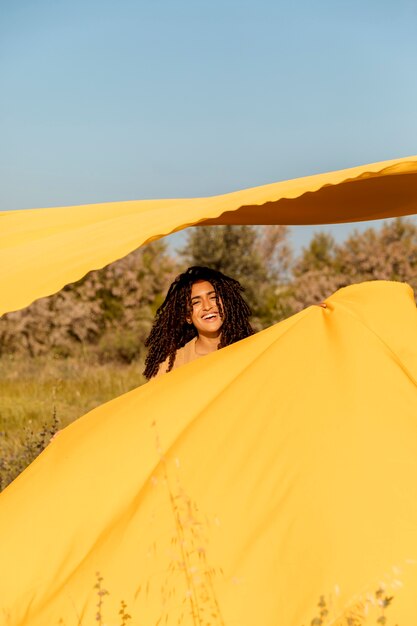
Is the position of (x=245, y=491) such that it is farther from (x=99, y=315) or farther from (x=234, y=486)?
(x=99, y=315)

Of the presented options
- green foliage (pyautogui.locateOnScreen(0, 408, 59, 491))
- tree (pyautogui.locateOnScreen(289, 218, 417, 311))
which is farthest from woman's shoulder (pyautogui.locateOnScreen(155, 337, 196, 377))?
tree (pyautogui.locateOnScreen(289, 218, 417, 311))

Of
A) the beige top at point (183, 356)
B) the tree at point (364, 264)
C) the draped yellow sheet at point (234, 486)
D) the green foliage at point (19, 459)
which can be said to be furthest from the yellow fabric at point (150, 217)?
the tree at point (364, 264)

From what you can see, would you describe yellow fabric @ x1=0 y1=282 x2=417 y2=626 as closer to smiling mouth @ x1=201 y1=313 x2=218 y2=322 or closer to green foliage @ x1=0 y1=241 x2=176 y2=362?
smiling mouth @ x1=201 y1=313 x2=218 y2=322

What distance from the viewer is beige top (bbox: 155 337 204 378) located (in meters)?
5.17

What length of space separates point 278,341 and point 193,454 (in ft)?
1.90

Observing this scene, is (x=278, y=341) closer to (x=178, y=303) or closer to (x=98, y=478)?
(x=98, y=478)

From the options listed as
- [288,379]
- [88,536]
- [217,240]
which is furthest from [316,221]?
[217,240]

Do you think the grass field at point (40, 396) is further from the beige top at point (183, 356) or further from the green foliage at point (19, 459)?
the beige top at point (183, 356)

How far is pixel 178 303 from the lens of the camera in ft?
17.0

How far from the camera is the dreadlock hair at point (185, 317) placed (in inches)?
202

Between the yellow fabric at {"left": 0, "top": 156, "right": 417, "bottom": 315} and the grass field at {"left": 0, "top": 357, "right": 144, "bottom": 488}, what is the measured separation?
2.32 m

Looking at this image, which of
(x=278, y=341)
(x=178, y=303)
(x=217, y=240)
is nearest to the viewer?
(x=278, y=341)

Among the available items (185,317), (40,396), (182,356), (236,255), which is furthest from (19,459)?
(236,255)

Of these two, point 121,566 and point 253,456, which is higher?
point 253,456
